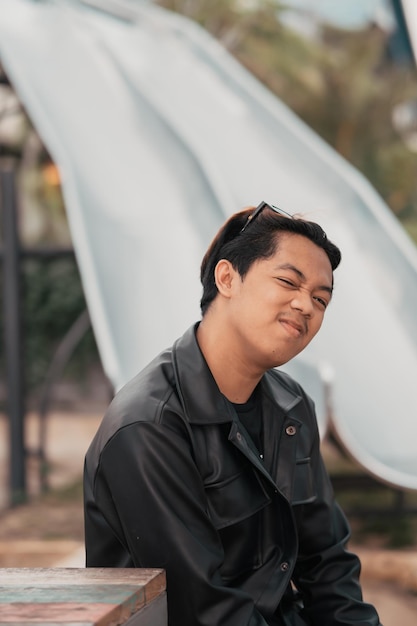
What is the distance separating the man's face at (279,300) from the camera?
1.67 metres

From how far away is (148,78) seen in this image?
7973mm

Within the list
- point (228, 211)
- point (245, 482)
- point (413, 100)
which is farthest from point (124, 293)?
point (413, 100)

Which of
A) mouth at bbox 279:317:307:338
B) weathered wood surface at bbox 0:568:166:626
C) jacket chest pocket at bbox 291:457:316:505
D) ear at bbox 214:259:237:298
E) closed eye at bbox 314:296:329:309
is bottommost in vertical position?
weathered wood surface at bbox 0:568:166:626

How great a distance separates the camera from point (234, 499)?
1638 mm

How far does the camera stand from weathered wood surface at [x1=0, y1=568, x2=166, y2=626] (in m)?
1.30

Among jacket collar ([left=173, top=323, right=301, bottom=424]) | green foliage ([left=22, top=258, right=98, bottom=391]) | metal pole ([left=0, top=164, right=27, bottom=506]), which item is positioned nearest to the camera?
jacket collar ([left=173, top=323, right=301, bottom=424])

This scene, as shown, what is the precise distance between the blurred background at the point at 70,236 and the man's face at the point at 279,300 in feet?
8.41

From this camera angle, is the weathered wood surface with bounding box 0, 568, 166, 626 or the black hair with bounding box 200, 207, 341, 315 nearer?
the weathered wood surface with bounding box 0, 568, 166, 626

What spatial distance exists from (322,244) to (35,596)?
2.44 feet

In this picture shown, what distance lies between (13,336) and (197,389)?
4775 mm

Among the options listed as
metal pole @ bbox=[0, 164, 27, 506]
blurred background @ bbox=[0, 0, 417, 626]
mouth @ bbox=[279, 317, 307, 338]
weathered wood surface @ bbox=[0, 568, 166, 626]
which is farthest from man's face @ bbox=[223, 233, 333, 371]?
metal pole @ bbox=[0, 164, 27, 506]

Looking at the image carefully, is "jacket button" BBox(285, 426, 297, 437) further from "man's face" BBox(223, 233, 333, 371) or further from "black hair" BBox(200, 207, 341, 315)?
"black hair" BBox(200, 207, 341, 315)

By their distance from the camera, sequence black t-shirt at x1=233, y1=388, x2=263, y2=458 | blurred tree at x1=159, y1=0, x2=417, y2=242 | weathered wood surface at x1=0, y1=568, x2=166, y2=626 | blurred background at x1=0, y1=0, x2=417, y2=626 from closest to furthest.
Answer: weathered wood surface at x1=0, y1=568, x2=166, y2=626, black t-shirt at x1=233, y1=388, x2=263, y2=458, blurred background at x1=0, y1=0, x2=417, y2=626, blurred tree at x1=159, y1=0, x2=417, y2=242

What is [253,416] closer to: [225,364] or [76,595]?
[225,364]
